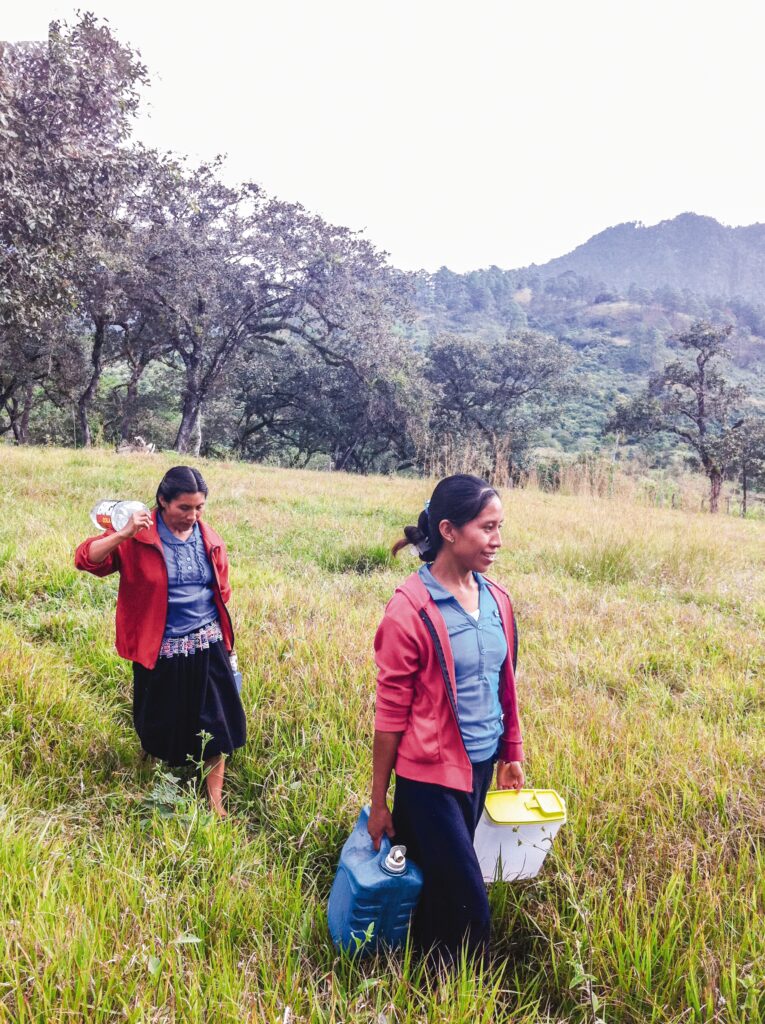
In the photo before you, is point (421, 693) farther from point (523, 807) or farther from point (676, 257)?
point (676, 257)

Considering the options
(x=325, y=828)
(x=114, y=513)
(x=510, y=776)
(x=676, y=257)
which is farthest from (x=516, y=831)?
(x=676, y=257)

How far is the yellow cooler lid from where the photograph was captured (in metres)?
1.92

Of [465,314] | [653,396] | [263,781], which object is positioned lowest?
[263,781]

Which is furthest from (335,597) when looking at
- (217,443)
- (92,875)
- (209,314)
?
(217,443)

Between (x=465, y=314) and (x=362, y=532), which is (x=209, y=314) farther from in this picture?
(x=465, y=314)

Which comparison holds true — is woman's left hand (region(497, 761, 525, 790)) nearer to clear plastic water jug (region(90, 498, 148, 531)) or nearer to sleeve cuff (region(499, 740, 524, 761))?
sleeve cuff (region(499, 740, 524, 761))

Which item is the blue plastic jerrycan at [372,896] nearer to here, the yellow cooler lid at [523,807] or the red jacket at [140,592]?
the yellow cooler lid at [523,807]

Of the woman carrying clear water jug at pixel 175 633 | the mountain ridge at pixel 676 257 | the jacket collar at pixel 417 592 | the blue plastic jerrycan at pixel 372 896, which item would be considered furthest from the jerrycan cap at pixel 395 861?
the mountain ridge at pixel 676 257

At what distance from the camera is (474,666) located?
1.88m

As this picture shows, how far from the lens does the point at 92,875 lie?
1.99m

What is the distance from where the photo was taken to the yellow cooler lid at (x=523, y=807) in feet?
6.30

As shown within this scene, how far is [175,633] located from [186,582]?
0.24 meters

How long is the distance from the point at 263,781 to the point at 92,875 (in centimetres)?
100

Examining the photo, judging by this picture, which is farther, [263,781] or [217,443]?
[217,443]
